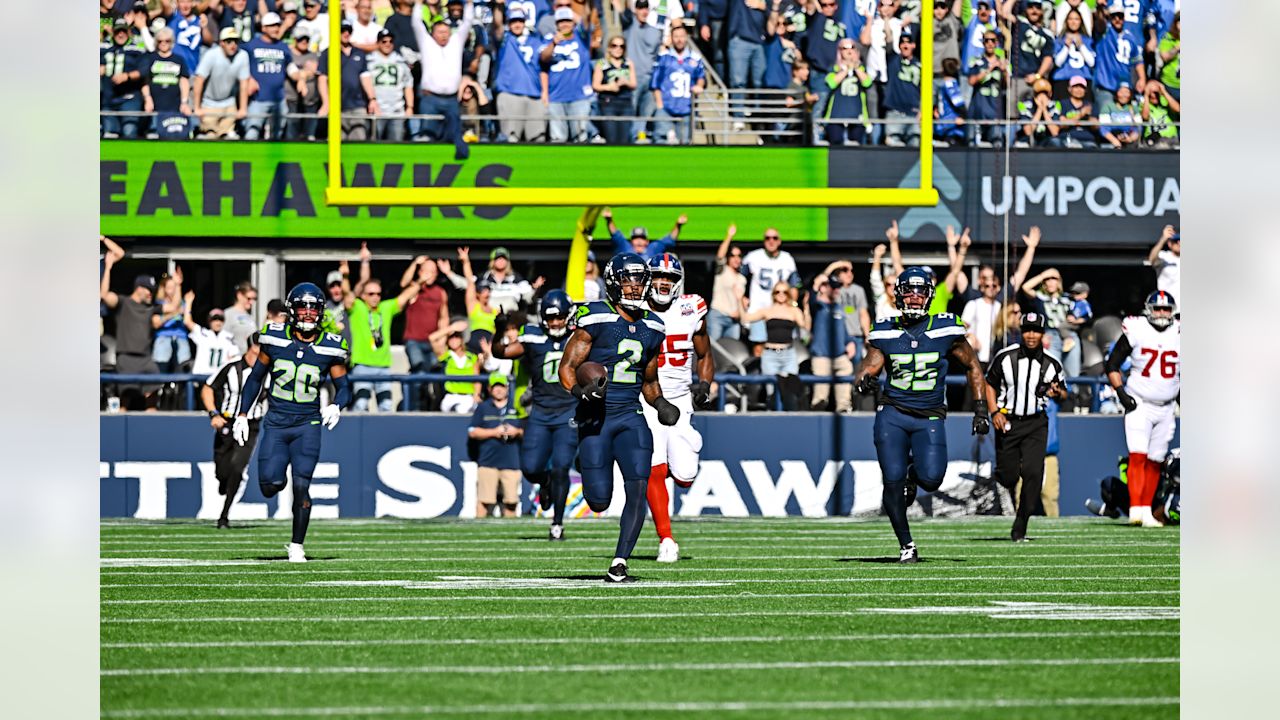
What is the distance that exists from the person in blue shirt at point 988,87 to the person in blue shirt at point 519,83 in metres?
4.02

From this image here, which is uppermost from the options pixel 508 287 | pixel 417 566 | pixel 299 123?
pixel 299 123

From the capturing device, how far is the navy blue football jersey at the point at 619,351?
1047cm

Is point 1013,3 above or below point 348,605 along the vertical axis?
above

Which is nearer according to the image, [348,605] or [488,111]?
[348,605]

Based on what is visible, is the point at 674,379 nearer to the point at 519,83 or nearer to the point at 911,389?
the point at 911,389

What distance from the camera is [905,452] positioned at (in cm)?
1199

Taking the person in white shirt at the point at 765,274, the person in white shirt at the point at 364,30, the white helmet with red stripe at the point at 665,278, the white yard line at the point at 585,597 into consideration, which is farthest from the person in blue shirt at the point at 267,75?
the white yard line at the point at 585,597

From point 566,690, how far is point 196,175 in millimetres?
12832

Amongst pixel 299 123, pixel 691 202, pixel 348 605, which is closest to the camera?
pixel 348 605

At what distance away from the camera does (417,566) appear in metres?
11.7

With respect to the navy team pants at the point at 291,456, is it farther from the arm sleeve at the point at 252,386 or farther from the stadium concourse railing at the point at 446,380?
the stadium concourse railing at the point at 446,380

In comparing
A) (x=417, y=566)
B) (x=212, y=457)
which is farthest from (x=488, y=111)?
(x=417, y=566)

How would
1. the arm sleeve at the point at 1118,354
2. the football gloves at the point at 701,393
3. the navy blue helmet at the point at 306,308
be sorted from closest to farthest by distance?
the football gloves at the point at 701,393
the navy blue helmet at the point at 306,308
the arm sleeve at the point at 1118,354
